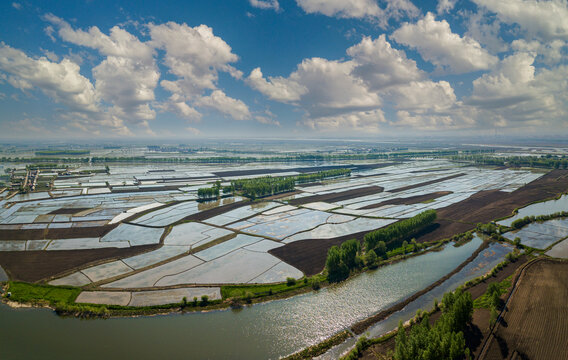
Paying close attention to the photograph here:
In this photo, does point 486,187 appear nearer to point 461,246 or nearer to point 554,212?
point 554,212

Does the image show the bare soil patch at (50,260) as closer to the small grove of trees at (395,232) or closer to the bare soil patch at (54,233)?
the bare soil patch at (54,233)

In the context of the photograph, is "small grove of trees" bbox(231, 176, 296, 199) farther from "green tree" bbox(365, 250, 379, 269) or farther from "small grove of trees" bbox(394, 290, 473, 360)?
"small grove of trees" bbox(394, 290, 473, 360)

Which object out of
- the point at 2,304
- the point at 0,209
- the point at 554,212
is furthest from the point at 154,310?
the point at 554,212

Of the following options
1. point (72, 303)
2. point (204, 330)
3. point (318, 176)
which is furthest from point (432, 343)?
point (318, 176)

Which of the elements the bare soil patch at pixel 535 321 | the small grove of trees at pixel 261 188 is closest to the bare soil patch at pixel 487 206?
the bare soil patch at pixel 535 321

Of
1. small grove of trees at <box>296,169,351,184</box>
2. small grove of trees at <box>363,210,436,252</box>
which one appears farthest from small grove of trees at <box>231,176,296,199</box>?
small grove of trees at <box>363,210,436,252</box>
